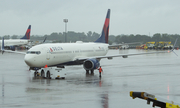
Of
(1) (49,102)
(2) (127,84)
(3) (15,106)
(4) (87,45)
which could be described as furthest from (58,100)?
(4) (87,45)

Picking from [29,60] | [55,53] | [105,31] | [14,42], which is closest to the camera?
[29,60]

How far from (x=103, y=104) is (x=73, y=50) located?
2090 centimetres

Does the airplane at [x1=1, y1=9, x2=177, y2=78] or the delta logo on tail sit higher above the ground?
the delta logo on tail

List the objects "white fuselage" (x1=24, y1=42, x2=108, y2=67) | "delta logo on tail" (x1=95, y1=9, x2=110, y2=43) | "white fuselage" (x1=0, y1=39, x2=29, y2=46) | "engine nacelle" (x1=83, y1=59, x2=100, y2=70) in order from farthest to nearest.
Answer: "white fuselage" (x1=0, y1=39, x2=29, y2=46) < "delta logo on tail" (x1=95, y1=9, x2=110, y2=43) < "engine nacelle" (x1=83, y1=59, x2=100, y2=70) < "white fuselage" (x1=24, y1=42, x2=108, y2=67)

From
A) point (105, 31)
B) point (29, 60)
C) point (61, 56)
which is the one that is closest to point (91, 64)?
point (61, 56)

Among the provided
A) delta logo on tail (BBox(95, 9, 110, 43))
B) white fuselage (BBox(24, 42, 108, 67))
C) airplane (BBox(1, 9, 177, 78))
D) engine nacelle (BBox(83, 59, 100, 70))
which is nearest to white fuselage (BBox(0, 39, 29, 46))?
delta logo on tail (BBox(95, 9, 110, 43))

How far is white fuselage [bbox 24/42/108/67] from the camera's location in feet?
104

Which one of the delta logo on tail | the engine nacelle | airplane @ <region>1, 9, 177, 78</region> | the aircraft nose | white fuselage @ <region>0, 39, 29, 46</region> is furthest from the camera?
white fuselage @ <region>0, 39, 29, 46</region>

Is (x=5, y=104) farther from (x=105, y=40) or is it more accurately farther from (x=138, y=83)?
(x=105, y=40)

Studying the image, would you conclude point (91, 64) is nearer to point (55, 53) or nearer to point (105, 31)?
point (55, 53)

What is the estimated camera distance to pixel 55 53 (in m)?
33.8

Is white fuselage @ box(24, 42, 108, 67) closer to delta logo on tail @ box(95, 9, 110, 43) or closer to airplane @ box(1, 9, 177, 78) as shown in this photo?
airplane @ box(1, 9, 177, 78)

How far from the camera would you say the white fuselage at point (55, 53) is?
3162 cm

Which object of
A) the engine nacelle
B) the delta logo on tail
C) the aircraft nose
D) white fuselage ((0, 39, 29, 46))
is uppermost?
the delta logo on tail
